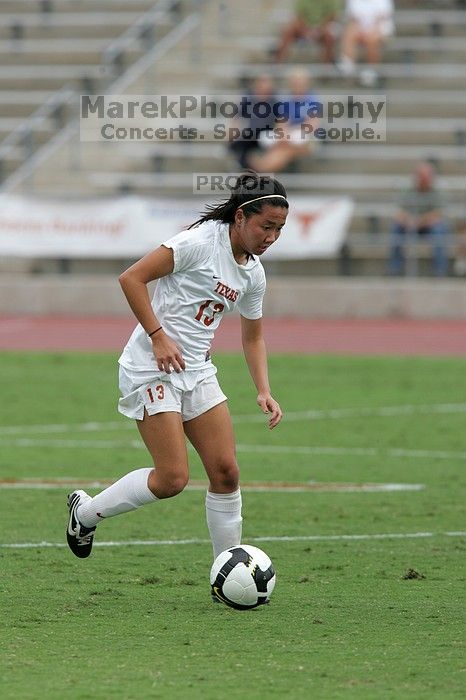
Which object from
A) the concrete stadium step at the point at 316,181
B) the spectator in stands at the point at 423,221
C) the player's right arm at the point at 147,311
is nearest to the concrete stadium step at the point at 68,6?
the concrete stadium step at the point at 316,181

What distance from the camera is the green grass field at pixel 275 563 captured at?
18.9 ft

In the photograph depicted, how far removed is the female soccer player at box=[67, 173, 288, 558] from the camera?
7.09 m

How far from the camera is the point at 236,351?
20828mm

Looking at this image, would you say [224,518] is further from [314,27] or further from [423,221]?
[314,27]

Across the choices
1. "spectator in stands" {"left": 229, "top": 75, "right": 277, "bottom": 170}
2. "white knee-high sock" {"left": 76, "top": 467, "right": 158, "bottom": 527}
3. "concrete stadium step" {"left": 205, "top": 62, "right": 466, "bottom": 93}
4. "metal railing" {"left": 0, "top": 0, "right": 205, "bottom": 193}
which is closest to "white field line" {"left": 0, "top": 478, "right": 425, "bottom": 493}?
"white knee-high sock" {"left": 76, "top": 467, "right": 158, "bottom": 527}

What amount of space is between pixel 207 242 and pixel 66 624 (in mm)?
1912

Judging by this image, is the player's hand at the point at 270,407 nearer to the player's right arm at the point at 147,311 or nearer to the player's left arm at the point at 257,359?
the player's left arm at the point at 257,359

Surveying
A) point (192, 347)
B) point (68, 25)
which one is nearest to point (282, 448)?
point (192, 347)

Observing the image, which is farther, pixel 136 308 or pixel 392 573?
pixel 392 573

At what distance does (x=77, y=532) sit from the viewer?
7.61 m

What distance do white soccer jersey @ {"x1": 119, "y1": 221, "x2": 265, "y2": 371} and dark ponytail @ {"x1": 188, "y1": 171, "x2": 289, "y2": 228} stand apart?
0.16 ft

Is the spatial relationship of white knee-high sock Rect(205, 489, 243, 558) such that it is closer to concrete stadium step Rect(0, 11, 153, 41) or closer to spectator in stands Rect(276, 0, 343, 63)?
spectator in stands Rect(276, 0, 343, 63)

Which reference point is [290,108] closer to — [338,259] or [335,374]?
[338,259]

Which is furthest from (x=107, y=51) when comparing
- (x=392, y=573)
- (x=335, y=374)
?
(x=392, y=573)
